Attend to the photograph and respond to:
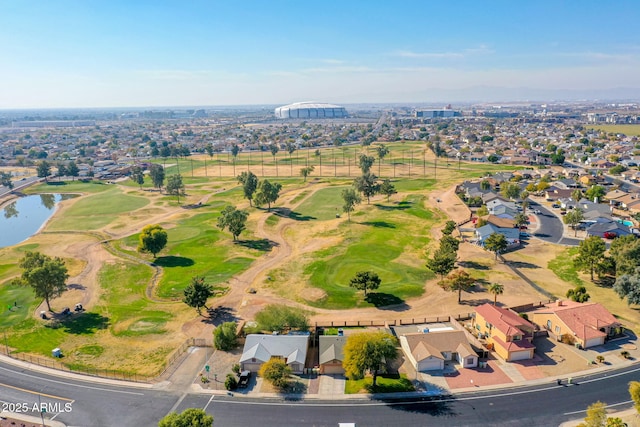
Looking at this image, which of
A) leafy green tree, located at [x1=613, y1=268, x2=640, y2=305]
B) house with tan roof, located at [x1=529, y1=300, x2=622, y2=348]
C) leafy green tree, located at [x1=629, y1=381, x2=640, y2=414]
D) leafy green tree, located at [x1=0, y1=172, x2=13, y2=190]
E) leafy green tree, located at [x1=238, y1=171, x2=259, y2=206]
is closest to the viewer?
leafy green tree, located at [x1=629, y1=381, x2=640, y2=414]

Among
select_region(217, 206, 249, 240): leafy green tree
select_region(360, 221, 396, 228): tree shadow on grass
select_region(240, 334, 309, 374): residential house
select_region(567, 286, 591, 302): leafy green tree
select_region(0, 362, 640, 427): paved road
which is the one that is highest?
select_region(217, 206, 249, 240): leafy green tree

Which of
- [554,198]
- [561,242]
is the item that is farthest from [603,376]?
[554,198]

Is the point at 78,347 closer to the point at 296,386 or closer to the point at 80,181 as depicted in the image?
the point at 296,386

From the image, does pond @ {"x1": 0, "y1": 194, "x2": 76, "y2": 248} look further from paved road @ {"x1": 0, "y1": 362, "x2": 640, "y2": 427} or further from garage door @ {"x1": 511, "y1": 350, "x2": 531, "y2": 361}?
garage door @ {"x1": 511, "y1": 350, "x2": 531, "y2": 361}

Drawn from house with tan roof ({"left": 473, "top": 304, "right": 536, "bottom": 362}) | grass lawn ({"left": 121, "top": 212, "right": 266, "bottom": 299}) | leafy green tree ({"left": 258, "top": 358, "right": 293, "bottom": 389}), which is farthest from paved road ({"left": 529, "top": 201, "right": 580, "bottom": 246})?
leafy green tree ({"left": 258, "top": 358, "right": 293, "bottom": 389})

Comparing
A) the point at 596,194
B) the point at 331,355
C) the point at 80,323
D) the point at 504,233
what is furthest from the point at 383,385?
the point at 596,194
